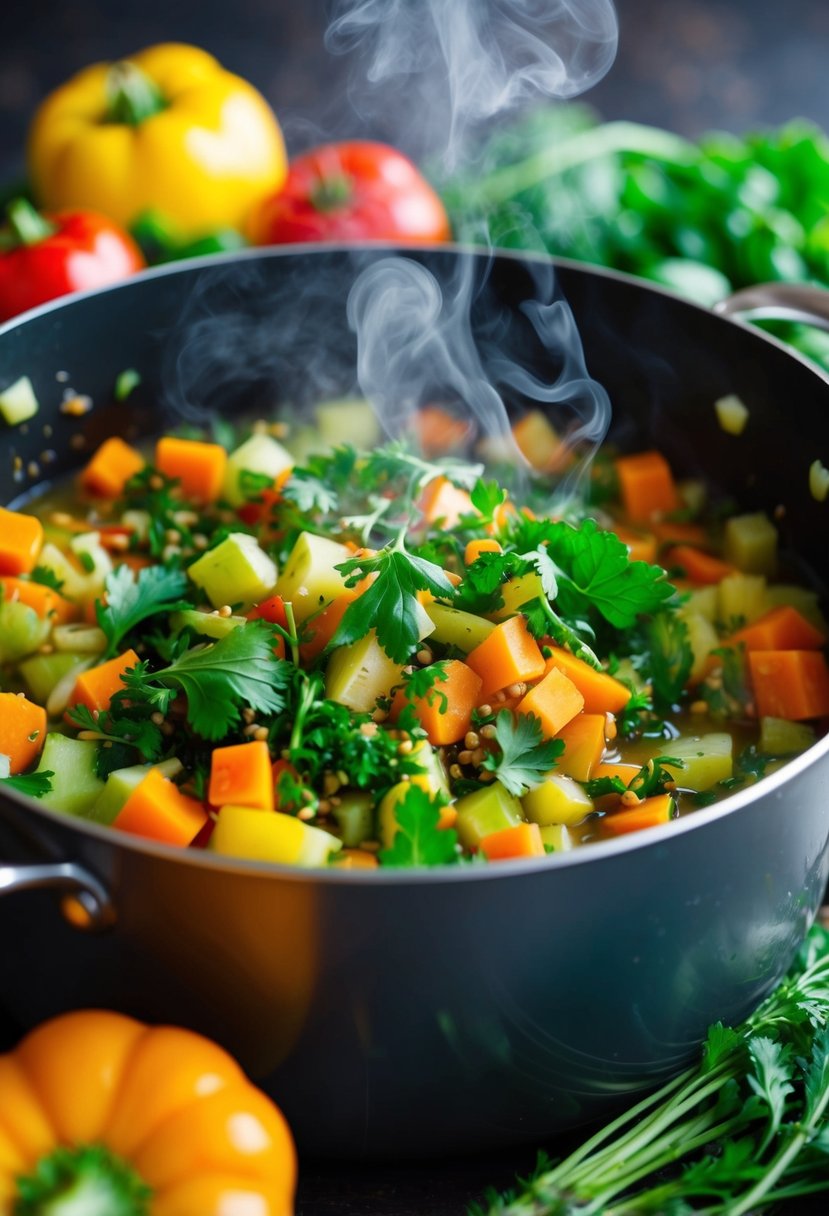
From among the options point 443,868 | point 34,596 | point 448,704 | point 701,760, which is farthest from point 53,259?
point 443,868

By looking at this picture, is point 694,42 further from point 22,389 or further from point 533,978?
point 533,978

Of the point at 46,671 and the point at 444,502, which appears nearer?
the point at 46,671

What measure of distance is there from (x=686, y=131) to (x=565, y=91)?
3.59 ft

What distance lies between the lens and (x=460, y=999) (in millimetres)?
1628

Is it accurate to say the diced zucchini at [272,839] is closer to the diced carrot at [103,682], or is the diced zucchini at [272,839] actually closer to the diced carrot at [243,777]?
the diced carrot at [243,777]

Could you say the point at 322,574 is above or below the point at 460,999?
above

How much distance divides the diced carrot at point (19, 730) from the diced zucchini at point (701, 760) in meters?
1.05

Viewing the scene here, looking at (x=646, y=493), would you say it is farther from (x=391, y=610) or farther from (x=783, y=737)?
(x=391, y=610)

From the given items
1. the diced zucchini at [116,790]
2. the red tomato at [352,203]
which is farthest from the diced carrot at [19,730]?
the red tomato at [352,203]

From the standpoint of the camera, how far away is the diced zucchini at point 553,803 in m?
2.00

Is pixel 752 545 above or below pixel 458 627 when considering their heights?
below

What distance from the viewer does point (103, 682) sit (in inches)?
86.7

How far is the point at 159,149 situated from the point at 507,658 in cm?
216

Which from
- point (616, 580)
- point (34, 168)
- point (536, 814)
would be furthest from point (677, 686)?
point (34, 168)
